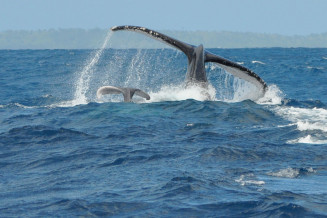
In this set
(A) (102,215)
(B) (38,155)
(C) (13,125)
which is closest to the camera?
(A) (102,215)

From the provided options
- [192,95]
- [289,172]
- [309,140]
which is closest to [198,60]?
[192,95]

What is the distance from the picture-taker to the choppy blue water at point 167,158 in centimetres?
987

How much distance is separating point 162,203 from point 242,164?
300cm

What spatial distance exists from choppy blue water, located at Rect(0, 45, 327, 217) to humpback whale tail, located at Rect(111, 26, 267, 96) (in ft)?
2.94

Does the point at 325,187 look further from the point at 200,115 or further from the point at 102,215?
the point at 200,115

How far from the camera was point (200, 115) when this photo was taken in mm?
18422

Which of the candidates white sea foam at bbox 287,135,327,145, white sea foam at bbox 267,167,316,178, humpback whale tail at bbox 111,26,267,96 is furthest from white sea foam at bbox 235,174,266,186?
humpback whale tail at bbox 111,26,267,96

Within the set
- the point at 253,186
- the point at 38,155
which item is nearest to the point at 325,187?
the point at 253,186

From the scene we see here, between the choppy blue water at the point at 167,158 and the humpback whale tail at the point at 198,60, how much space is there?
0.90 metres

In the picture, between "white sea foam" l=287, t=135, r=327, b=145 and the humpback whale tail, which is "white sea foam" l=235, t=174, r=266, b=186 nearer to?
"white sea foam" l=287, t=135, r=327, b=145

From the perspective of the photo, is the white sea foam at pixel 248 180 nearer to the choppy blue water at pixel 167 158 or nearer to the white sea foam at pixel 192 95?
the choppy blue water at pixel 167 158

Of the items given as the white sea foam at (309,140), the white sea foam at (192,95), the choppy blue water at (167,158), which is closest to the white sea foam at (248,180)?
the choppy blue water at (167,158)

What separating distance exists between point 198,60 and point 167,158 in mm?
7046

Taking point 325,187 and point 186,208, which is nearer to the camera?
point 186,208
